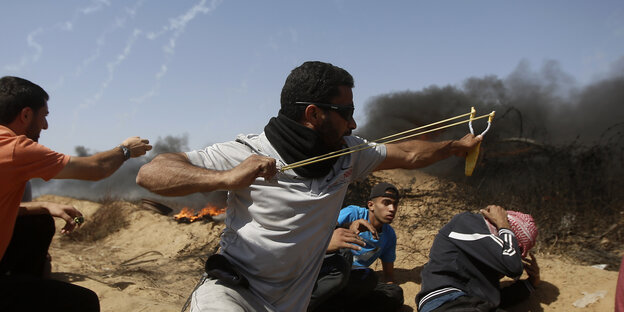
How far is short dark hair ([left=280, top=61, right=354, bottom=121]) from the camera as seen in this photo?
2.61m

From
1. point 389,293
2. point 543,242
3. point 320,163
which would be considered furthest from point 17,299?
point 543,242

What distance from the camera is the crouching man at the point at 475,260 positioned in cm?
388

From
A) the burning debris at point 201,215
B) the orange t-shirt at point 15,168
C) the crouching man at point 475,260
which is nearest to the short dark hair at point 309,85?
the orange t-shirt at point 15,168

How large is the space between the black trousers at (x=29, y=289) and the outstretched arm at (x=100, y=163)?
0.77 metres

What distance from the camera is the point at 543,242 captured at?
283 inches

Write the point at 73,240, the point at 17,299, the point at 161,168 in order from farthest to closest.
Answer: the point at 73,240 → the point at 17,299 → the point at 161,168

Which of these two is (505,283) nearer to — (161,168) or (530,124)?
(161,168)

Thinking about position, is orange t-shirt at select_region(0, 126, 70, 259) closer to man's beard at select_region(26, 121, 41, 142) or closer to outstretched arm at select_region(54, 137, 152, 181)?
outstretched arm at select_region(54, 137, 152, 181)

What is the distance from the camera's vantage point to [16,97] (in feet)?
10.9

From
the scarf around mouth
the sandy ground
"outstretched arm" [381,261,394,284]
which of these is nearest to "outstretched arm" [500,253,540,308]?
the sandy ground

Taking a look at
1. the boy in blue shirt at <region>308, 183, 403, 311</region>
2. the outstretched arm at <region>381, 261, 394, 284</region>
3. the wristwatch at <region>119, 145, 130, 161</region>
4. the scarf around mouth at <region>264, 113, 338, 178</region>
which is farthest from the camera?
the outstretched arm at <region>381, 261, 394, 284</region>

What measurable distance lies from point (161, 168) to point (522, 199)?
8.45 metres

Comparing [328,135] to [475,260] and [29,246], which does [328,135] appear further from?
[29,246]

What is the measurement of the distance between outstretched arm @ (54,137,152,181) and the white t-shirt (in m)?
1.30
